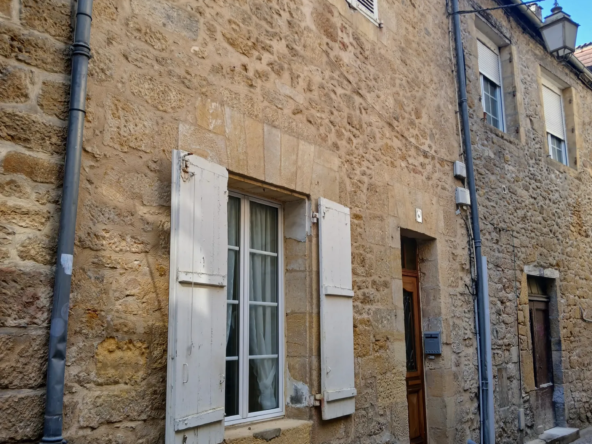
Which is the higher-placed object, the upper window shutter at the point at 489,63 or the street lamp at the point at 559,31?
the street lamp at the point at 559,31

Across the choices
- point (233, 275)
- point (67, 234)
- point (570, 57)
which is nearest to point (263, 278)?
point (233, 275)

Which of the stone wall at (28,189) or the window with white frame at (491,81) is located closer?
the stone wall at (28,189)

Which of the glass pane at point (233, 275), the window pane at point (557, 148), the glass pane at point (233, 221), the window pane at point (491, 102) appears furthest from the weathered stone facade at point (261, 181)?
the window pane at point (557, 148)

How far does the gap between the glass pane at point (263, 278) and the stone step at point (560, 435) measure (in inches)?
177

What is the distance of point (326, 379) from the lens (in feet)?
12.9

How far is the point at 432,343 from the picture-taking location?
18.1 feet

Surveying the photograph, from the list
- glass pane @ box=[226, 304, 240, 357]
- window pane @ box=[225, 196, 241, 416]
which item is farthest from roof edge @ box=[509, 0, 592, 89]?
glass pane @ box=[226, 304, 240, 357]

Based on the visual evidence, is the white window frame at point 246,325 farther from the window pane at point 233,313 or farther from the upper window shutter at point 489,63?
the upper window shutter at point 489,63

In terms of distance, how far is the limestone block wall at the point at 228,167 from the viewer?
2604 mm

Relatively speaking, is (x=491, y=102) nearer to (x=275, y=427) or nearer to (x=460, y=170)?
(x=460, y=170)

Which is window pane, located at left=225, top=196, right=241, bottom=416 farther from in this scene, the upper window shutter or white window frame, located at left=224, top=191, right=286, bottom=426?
the upper window shutter

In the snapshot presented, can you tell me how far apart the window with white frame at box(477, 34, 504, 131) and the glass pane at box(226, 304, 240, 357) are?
4898 millimetres

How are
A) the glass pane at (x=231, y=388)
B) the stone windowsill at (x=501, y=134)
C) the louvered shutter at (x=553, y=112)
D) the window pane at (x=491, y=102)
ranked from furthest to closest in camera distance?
the louvered shutter at (x=553, y=112) → the window pane at (x=491, y=102) → the stone windowsill at (x=501, y=134) → the glass pane at (x=231, y=388)

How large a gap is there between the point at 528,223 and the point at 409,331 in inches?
112
